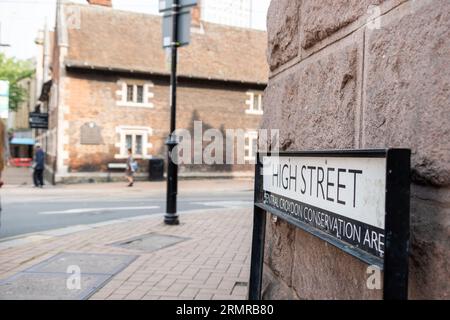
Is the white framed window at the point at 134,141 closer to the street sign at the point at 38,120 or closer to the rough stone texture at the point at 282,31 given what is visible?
the street sign at the point at 38,120

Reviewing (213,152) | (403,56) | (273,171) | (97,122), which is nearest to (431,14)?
(403,56)

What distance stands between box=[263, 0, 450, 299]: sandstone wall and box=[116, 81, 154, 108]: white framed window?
2154 centimetres

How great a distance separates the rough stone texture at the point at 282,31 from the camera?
89.5 inches

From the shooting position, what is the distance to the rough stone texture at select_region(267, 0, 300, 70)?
2.27m

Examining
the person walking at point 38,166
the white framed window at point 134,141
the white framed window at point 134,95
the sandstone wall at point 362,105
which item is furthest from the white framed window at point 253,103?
the sandstone wall at point 362,105

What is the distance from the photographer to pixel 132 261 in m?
5.49

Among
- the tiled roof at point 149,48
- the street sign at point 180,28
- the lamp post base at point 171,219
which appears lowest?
the lamp post base at point 171,219

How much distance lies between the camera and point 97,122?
22.6m

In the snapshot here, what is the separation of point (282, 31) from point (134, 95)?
72.2ft

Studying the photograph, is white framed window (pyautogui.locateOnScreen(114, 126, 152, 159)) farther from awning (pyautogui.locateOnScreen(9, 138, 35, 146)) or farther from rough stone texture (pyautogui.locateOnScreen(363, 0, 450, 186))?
awning (pyautogui.locateOnScreen(9, 138, 35, 146))

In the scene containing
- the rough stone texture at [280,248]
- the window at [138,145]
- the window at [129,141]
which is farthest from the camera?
the window at [138,145]

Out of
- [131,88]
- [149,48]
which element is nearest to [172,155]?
[131,88]

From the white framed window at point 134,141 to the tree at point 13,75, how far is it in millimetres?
26550

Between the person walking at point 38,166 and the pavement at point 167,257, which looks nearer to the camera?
the pavement at point 167,257
